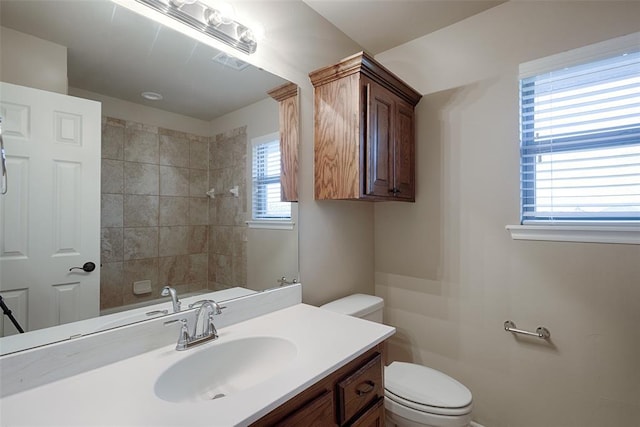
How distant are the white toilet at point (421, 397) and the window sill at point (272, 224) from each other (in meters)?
0.52

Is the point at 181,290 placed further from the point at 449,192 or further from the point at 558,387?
the point at 558,387

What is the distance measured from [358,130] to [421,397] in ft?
4.40

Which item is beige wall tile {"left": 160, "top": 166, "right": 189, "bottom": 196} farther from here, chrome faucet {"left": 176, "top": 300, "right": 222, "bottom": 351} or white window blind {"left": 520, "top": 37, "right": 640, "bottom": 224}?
white window blind {"left": 520, "top": 37, "right": 640, "bottom": 224}

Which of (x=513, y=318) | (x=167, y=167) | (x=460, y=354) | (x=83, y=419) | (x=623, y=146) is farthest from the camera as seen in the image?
(x=460, y=354)

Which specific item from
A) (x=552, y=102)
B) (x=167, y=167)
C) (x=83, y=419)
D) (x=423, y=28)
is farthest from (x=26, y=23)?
(x=552, y=102)

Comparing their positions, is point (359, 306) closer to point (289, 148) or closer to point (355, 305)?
point (355, 305)

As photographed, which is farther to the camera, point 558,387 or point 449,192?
point 449,192

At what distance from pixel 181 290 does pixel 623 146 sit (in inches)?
82.2

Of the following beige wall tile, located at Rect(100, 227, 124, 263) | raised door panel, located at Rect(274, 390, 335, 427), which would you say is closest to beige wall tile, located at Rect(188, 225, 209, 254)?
beige wall tile, located at Rect(100, 227, 124, 263)

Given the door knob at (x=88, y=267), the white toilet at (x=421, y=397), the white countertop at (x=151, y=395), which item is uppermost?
the door knob at (x=88, y=267)

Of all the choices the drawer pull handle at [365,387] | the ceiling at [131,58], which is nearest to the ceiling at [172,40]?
the ceiling at [131,58]

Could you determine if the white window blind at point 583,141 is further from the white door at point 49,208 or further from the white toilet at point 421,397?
the white door at point 49,208

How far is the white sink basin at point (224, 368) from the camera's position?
921 mm

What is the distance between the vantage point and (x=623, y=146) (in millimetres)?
1363
